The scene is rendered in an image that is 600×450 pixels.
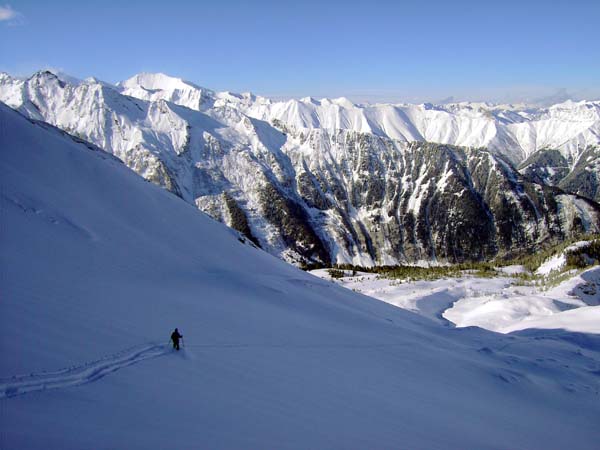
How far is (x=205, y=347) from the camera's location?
19875mm

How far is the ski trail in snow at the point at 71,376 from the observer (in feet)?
38.4

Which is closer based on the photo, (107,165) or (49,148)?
(49,148)

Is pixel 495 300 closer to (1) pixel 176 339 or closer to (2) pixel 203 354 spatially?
(2) pixel 203 354

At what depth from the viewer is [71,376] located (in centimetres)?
1311

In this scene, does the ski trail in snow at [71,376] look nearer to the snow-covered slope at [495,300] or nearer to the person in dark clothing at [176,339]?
the person in dark clothing at [176,339]

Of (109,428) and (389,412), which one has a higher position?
(109,428)

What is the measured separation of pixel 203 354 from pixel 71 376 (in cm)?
642

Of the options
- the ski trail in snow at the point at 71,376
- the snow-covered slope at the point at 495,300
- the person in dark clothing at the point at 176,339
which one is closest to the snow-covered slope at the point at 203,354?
the ski trail in snow at the point at 71,376

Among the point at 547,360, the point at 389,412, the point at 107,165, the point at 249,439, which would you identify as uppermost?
the point at 107,165

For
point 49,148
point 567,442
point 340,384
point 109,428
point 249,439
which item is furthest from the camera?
point 49,148

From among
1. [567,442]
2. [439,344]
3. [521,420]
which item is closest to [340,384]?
[521,420]

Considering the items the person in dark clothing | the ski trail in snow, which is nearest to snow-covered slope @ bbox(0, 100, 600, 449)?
the ski trail in snow

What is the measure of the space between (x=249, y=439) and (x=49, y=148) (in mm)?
43755

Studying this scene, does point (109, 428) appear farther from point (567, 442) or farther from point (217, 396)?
point (567, 442)
